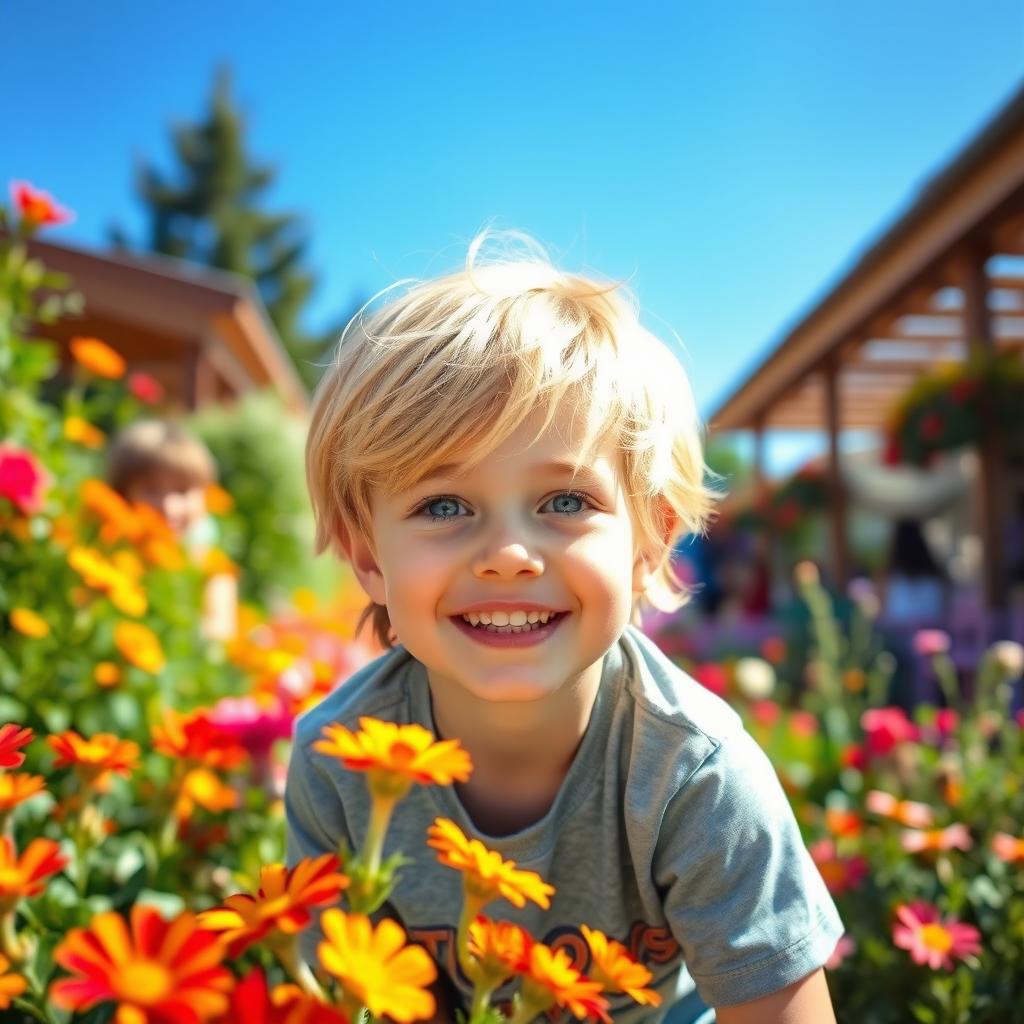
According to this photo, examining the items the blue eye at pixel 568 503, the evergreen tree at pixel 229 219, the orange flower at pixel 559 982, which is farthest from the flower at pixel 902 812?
the evergreen tree at pixel 229 219

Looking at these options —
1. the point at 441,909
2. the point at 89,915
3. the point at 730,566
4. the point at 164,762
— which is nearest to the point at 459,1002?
the point at 441,909

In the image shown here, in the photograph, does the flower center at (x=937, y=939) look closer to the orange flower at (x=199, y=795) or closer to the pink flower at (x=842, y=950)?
the pink flower at (x=842, y=950)

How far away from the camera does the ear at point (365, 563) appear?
1.21 metres

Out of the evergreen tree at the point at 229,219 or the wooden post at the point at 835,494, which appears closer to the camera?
the wooden post at the point at 835,494

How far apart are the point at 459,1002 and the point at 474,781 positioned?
303 mm

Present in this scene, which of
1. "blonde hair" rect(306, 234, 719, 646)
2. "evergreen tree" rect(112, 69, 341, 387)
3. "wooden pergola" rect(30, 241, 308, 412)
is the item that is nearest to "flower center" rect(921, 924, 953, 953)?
"blonde hair" rect(306, 234, 719, 646)

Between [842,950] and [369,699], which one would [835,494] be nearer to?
[842,950]

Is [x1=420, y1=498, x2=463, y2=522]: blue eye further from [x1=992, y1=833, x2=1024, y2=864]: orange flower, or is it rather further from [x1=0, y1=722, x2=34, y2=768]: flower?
[x1=992, y1=833, x2=1024, y2=864]: orange flower

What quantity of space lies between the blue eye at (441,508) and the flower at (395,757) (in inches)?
13.2

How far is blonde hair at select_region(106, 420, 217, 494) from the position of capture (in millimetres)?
3592

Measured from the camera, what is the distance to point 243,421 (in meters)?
6.91

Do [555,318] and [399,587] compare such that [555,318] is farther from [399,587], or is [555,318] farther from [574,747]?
[574,747]

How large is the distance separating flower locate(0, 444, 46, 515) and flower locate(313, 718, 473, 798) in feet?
4.69

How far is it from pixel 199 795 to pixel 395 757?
0.88m
